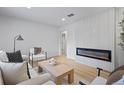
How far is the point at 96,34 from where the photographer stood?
4.17m

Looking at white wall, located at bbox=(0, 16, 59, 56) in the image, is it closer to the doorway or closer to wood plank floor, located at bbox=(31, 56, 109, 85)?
the doorway

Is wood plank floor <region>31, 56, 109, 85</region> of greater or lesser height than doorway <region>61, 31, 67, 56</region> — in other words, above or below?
below

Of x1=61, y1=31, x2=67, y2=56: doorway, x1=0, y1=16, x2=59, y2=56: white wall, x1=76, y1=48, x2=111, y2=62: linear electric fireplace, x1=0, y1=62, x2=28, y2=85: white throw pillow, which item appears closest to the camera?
x1=0, y1=62, x2=28, y2=85: white throw pillow

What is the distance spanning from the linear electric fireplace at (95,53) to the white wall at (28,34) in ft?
8.16

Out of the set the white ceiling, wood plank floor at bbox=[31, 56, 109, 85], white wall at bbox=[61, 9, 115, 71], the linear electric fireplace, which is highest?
the white ceiling

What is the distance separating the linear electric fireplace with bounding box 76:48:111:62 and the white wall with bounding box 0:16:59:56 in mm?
2487


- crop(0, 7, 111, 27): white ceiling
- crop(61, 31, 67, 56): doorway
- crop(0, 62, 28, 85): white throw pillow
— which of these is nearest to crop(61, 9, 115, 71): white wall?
crop(0, 7, 111, 27): white ceiling


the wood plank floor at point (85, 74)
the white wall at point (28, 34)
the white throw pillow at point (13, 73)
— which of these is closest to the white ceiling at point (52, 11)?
the white wall at point (28, 34)

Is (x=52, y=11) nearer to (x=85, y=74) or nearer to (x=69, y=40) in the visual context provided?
(x=85, y=74)

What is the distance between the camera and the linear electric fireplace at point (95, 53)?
3.68m

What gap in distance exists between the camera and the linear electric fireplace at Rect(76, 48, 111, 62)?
3682 mm

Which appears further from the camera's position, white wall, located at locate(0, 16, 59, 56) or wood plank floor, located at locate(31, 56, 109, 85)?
white wall, located at locate(0, 16, 59, 56)
